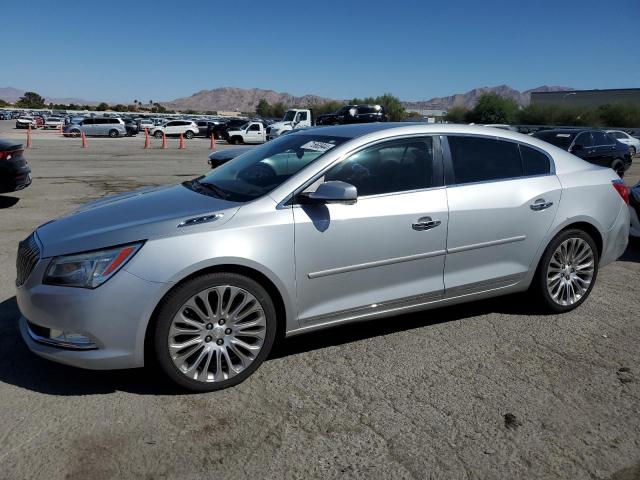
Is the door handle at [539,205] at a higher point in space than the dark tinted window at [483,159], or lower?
lower

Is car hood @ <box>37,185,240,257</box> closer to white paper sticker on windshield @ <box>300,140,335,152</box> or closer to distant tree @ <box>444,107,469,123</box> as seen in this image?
white paper sticker on windshield @ <box>300,140,335,152</box>

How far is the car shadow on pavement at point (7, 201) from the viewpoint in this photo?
9.46m

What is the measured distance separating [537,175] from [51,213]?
287 inches

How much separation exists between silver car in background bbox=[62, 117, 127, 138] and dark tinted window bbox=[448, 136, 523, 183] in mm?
40360

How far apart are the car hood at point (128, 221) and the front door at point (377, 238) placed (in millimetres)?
607

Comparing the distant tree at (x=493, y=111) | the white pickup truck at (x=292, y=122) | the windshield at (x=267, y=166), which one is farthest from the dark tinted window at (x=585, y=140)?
the distant tree at (x=493, y=111)

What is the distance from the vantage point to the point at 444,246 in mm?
4074

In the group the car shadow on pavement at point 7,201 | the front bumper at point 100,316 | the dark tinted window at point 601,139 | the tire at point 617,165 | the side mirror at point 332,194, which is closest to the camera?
the front bumper at point 100,316

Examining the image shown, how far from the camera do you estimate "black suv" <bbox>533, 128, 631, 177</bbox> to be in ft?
46.1

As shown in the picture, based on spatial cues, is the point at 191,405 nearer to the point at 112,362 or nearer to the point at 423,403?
the point at 112,362

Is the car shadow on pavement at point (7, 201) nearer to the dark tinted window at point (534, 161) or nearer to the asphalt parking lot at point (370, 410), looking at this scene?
the asphalt parking lot at point (370, 410)

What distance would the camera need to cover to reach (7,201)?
32.3 ft

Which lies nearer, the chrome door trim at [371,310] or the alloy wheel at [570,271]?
the chrome door trim at [371,310]

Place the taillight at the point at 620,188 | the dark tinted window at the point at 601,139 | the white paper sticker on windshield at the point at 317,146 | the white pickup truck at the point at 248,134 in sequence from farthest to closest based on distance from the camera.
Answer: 1. the white pickup truck at the point at 248,134
2. the dark tinted window at the point at 601,139
3. the taillight at the point at 620,188
4. the white paper sticker on windshield at the point at 317,146
